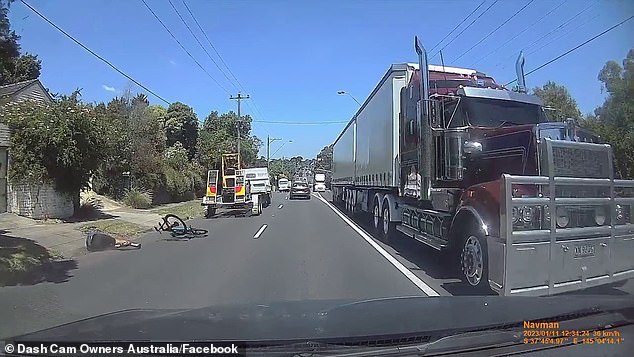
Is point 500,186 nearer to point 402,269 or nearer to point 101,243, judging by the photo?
point 402,269

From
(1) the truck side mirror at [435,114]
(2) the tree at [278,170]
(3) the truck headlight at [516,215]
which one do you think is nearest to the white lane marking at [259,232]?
(1) the truck side mirror at [435,114]

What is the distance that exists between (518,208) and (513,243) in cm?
44

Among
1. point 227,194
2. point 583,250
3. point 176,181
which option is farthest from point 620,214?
point 176,181

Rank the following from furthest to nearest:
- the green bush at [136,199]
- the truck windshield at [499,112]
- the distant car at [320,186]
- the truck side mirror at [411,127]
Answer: the distant car at [320,186] < the green bush at [136,199] < the truck side mirror at [411,127] < the truck windshield at [499,112]

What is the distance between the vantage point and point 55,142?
19781mm

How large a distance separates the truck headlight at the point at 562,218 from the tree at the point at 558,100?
4188mm

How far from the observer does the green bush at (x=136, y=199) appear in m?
29.5

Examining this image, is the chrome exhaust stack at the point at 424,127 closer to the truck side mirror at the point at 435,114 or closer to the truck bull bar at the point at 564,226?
the truck side mirror at the point at 435,114

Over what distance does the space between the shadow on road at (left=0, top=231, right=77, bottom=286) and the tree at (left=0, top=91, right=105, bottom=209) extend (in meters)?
6.91

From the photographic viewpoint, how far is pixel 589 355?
12.8 ft

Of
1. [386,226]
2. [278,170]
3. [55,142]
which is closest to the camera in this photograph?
[386,226]

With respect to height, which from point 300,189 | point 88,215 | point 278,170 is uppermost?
point 278,170

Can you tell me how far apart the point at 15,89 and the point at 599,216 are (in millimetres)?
17429

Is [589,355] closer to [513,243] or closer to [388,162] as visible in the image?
[513,243]
